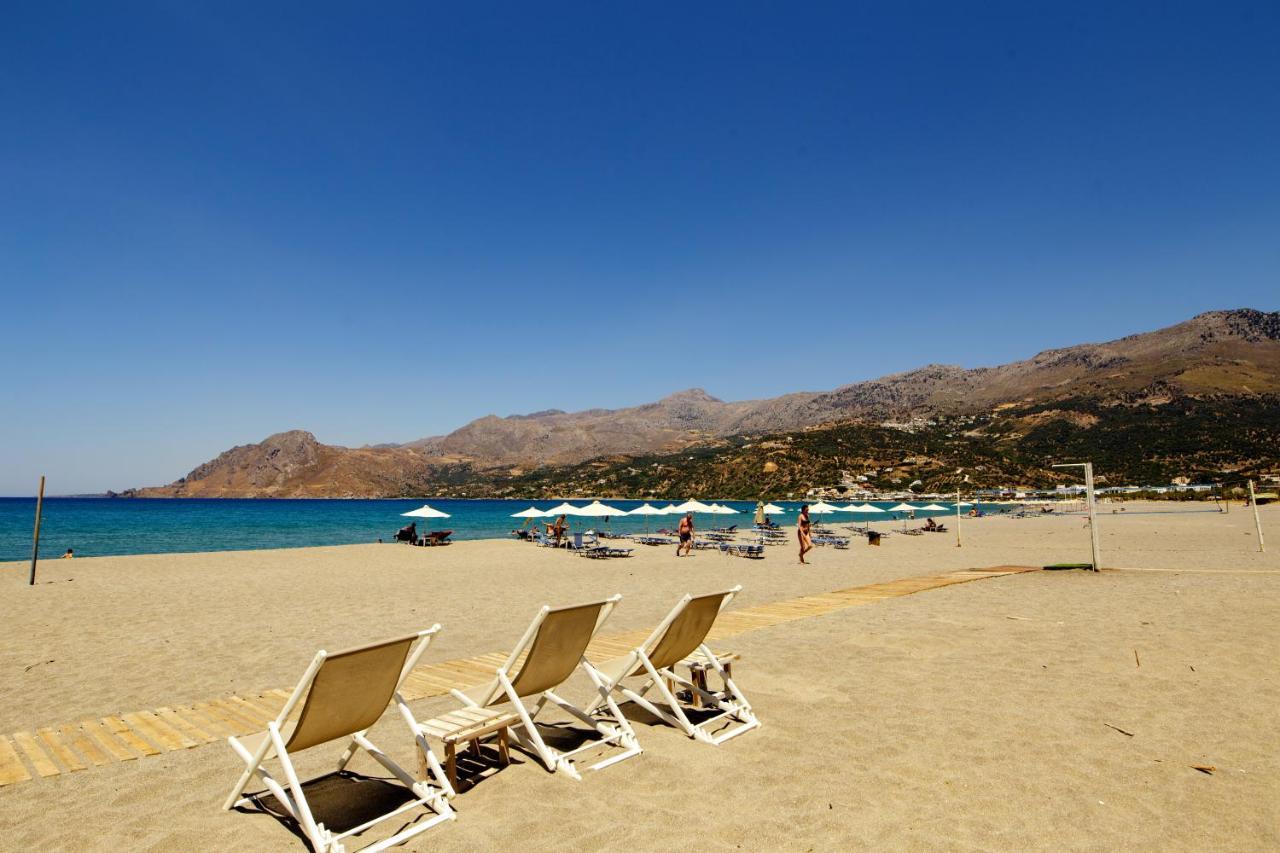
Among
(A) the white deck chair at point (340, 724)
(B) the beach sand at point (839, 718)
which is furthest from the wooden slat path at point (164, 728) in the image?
(A) the white deck chair at point (340, 724)

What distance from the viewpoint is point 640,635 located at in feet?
29.1

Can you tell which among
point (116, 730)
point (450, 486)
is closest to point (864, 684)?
point (116, 730)

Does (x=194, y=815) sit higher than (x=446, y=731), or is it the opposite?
(x=446, y=731)

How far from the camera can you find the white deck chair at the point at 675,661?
4953 mm

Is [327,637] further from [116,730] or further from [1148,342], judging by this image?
[1148,342]

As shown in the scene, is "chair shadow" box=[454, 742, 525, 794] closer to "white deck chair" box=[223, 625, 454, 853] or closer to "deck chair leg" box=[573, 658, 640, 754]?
"white deck chair" box=[223, 625, 454, 853]

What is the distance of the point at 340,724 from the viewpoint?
12.1 feet

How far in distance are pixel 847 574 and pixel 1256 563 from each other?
916 centimetres

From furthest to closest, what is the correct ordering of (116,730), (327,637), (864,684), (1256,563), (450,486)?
(450,486) < (1256,563) < (327,637) < (864,684) < (116,730)

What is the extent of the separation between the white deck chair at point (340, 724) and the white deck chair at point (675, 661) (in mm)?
1431

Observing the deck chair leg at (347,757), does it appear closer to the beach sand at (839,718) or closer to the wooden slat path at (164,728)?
the beach sand at (839,718)

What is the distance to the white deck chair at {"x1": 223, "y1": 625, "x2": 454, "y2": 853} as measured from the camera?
11.1 feet

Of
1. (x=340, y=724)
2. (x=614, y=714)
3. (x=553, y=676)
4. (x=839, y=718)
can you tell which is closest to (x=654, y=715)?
(x=614, y=714)

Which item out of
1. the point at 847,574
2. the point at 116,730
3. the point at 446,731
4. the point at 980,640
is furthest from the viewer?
the point at 847,574
